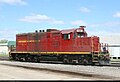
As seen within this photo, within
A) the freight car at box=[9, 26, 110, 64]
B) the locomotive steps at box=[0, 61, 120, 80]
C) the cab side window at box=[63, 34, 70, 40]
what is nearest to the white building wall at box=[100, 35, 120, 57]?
the freight car at box=[9, 26, 110, 64]

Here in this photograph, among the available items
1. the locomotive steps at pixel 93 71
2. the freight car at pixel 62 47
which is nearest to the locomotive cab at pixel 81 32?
the freight car at pixel 62 47

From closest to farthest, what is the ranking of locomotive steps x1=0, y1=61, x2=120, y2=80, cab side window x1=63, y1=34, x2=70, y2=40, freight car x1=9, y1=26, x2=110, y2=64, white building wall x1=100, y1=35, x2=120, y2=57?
locomotive steps x1=0, y1=61, x2=120, y2=80 < freight car x1=9, y1=26, x2=110, y2=64 < cab side window x1=63, y1=34, x2=70, y2=40 < white building wall x1=100, y1=35, x2=120, y2=57

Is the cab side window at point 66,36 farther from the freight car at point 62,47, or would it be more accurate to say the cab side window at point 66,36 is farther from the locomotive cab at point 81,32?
the locomotive cab at point 81,32

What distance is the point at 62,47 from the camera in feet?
110

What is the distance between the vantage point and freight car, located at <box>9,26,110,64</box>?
101 feet

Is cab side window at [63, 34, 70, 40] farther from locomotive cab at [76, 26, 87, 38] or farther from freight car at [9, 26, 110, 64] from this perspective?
locomotive cab at [76, 26, 87, 38]

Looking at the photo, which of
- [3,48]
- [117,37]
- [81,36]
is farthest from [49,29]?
[3,48]

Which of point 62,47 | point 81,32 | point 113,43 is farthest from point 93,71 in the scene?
point 113,43

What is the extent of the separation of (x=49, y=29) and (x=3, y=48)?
77466 mm

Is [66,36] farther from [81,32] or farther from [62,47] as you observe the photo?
[81,32]

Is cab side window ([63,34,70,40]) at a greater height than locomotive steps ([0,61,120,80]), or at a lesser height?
greater

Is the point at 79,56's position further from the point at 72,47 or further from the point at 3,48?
the point at 3,48

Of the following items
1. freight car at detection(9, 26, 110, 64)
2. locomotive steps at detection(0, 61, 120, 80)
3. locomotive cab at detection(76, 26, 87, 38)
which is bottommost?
locomotive steps at detection(0, 61, 120, 80)

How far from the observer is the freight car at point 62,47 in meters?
30.7
